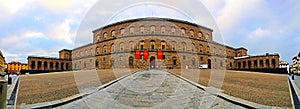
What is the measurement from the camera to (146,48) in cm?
4469

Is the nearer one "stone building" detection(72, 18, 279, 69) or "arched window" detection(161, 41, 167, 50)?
"stone building" detection(72, 18, 279, 69)

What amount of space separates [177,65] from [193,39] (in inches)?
345

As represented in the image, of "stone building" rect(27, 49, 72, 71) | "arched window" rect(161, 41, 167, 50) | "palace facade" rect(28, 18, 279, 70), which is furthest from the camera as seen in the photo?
"arched window" rect(161, 41, 167, 50)

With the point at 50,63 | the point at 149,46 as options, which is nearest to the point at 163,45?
the point at 149,46

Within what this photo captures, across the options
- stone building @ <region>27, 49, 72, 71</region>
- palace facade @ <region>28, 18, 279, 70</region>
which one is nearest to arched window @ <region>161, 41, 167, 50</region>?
palace facade @ <region>28, 18, 279, 70</region>

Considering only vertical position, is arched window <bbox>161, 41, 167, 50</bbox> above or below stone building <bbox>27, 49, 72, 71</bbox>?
above

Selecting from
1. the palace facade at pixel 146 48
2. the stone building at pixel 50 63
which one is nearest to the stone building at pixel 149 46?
the palace facade at pixel 146 48

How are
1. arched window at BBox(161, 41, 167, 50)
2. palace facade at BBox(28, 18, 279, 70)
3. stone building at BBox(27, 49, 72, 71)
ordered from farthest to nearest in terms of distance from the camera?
arched window at BBox(161, 41, 167, 50)
palace facade at BBox(28, 18, 279, 70)
stone building at BBox(27, 49, 72, 71)

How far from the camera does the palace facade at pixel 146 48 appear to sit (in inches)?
1753

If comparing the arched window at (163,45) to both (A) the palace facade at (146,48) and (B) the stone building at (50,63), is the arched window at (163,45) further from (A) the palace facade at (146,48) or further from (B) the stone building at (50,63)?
(B) the stone building at (50,63)

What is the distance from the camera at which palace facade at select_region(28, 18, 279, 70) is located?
146ft

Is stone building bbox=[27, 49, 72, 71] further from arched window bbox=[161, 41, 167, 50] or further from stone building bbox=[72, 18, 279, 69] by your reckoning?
arched window bbox=[161, 41, 167, 50]

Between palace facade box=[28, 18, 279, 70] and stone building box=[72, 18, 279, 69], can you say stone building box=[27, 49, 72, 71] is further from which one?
stone building box=[72, 18, 279, 69]

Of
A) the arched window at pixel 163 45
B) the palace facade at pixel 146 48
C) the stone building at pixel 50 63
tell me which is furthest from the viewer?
the arched window at pixel 163 45
